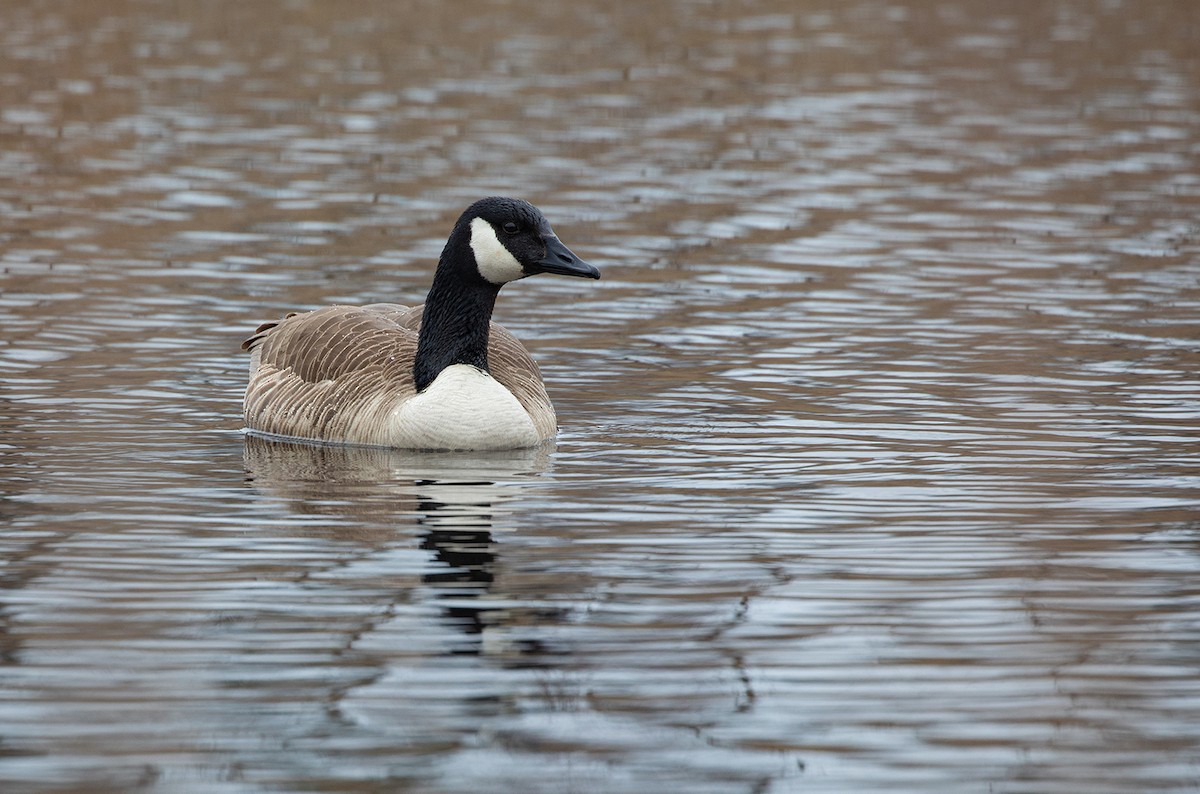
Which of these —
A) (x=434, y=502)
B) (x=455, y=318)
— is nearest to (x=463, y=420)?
(x=455, y=318)

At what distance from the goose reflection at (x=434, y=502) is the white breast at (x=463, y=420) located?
0.08 meters

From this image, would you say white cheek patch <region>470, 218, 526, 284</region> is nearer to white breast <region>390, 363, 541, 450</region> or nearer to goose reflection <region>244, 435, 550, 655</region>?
white breast <region>390, 363, 541, 450</region>

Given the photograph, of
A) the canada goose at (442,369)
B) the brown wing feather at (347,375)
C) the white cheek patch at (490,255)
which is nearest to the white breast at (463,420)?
the canada goose at (442,369)

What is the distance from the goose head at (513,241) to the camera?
12.6 metres

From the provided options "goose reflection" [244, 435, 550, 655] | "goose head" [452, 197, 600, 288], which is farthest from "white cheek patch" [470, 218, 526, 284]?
"goose reflection" [244, 435, 550, 655]

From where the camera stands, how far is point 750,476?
11.7 m

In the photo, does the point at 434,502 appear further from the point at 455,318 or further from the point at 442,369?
the point at 455,318

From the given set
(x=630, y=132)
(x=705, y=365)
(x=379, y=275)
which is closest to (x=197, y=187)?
(x=379, y=275)

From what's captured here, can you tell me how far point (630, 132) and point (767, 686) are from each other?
2010 centimetres

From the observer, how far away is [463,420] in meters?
12.3

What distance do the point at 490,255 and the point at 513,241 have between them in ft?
0.59

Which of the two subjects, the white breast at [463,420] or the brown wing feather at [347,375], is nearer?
the white breast at [463,420]

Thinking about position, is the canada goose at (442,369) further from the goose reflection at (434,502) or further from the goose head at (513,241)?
the goose reflection at (434,502)

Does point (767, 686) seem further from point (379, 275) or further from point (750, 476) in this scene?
point (379, 275)
